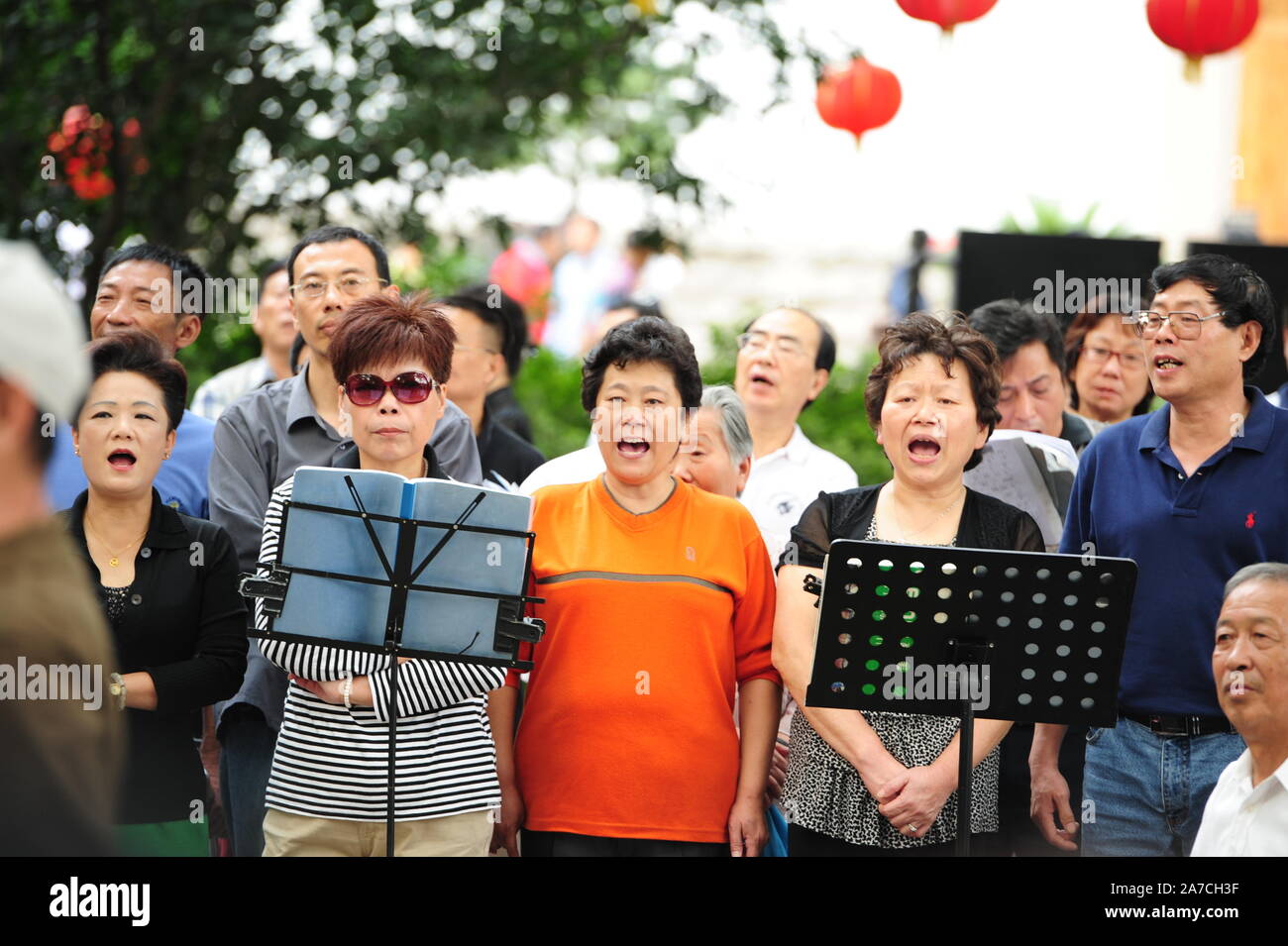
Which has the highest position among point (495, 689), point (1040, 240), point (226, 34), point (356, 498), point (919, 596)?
point (226, 34)

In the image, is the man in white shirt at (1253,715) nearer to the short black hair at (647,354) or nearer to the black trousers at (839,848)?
the black trousers at (839,848)

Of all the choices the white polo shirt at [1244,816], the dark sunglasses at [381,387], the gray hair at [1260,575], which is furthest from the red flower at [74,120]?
the white polo shirt at [1244,816]

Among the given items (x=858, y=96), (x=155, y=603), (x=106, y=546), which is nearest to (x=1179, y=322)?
(x=155, y=603)

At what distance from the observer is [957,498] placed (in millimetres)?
Answer: 4348

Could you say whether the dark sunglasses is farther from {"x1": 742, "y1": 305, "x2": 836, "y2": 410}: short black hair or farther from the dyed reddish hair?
{"x1": 742, "y1": 305, "x2": 836, "y2": 410}: short black hair

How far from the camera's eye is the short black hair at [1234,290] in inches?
176

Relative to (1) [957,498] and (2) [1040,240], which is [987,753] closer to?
(1) [957,498]

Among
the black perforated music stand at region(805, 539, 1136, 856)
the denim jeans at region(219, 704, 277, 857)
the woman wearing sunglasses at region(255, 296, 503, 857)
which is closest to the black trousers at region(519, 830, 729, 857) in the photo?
the woman wearing sunglasses at region(255, 296, 503, 857)

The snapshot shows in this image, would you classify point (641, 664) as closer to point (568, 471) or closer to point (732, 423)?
point (568, 471)

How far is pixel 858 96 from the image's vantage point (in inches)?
307

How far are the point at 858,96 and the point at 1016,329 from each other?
2644 mm

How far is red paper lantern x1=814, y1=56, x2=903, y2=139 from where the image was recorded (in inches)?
306

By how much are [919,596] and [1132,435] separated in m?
1.23

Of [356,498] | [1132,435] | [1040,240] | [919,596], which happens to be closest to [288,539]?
[356,498]
